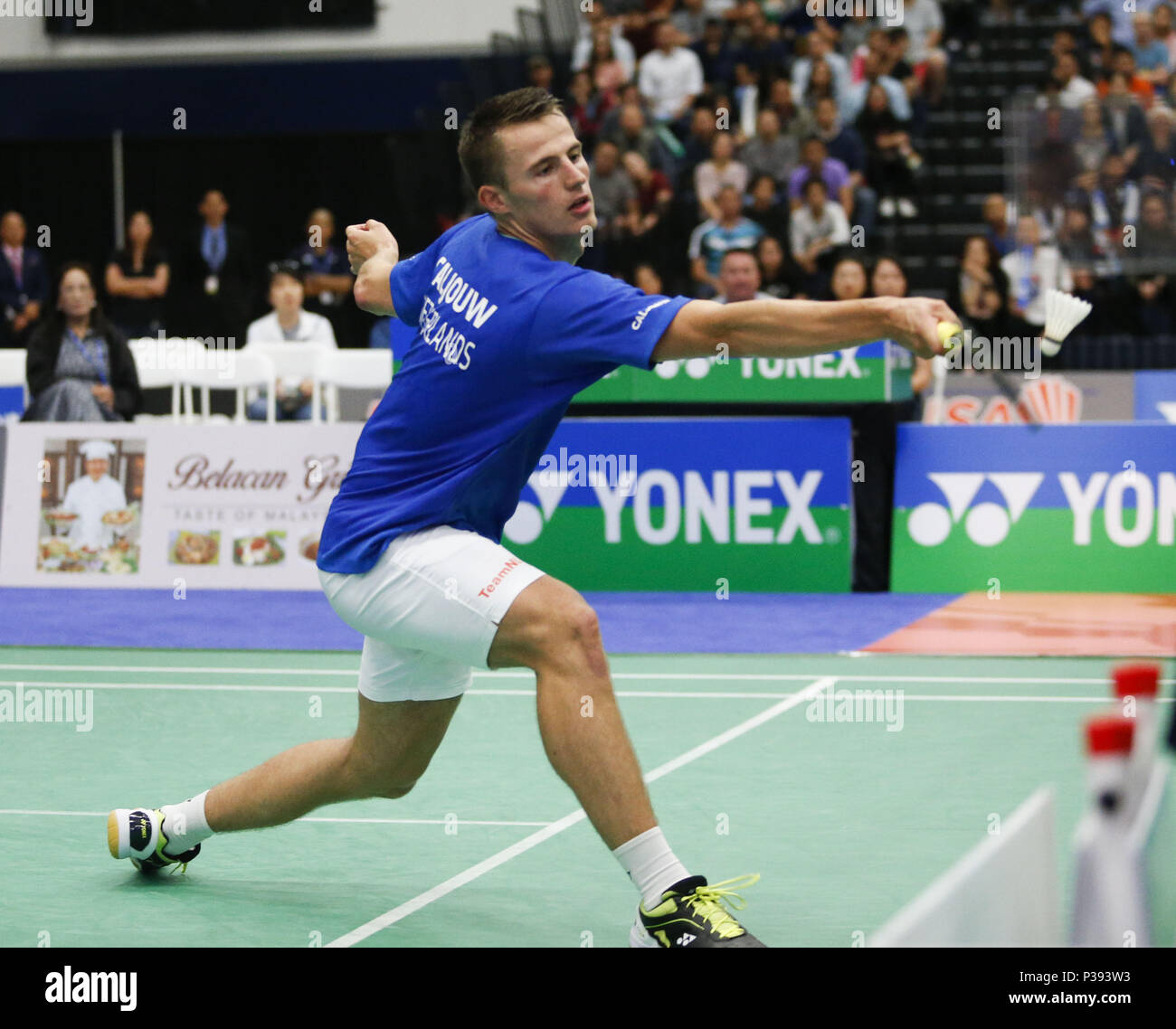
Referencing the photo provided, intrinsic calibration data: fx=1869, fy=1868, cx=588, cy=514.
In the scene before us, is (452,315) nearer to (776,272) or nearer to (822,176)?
(776,272)

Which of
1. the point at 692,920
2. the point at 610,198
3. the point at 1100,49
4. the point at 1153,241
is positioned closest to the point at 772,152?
Result: the point at 610,198

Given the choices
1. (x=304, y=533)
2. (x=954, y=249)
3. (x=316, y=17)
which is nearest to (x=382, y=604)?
(x=304, y=533)

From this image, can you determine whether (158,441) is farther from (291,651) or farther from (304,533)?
(291,651)

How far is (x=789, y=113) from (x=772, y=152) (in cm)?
67

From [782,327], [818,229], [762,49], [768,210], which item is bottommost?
[782,327]

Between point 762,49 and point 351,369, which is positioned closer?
point 351,369

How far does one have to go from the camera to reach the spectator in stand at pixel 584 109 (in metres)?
18.1

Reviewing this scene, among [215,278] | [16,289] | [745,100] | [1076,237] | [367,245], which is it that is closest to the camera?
[367,245]

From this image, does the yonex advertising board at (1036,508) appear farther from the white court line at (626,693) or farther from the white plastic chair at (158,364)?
the white plastic chair at (158,364)

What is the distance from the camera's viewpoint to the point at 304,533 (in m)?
10.6

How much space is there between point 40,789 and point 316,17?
17.8m

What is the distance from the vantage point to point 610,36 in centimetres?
1881

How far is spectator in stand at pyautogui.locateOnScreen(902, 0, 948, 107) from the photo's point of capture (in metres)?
17.9

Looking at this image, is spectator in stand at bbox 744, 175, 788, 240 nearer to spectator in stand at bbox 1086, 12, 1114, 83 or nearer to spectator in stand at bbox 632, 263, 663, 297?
spectator in stand at bbox 632, 263, 663, 297
